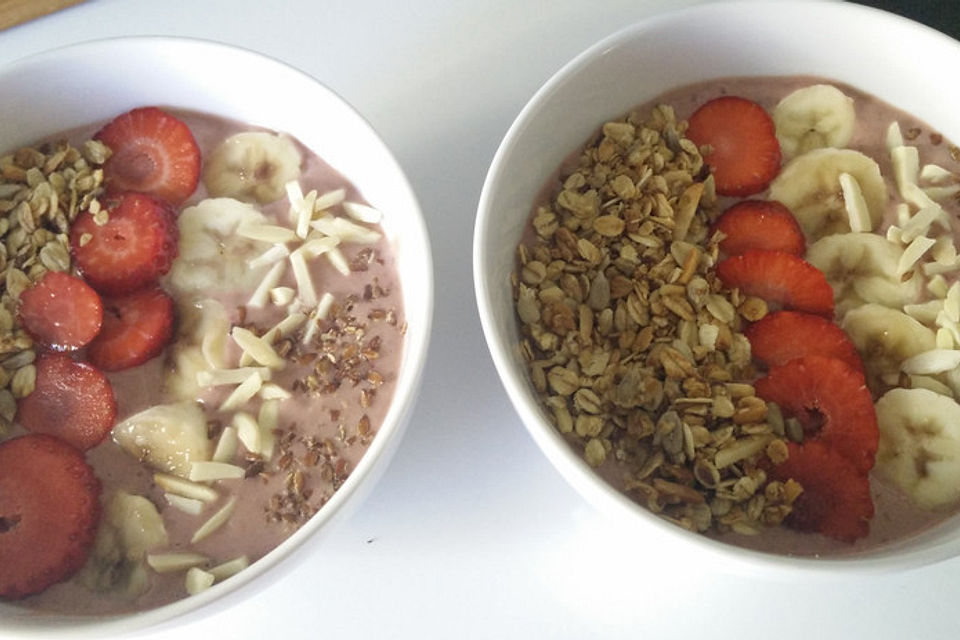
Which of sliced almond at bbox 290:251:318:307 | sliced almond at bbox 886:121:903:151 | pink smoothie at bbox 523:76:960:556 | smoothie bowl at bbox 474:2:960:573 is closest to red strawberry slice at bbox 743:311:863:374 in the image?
smoothie bowl at bbox 474:2:960:573

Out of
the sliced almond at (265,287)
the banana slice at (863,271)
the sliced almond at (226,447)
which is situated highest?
the banana slice at (863,271)

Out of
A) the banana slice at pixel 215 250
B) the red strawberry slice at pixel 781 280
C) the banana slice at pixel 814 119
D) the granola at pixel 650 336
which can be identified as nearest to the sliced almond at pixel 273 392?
the banana slice at pixel 215 250

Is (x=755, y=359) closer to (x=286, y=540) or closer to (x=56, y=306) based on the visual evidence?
(x=286, y=540)

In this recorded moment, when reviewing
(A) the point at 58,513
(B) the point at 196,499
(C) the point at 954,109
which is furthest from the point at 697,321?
(A) the point at 58,513

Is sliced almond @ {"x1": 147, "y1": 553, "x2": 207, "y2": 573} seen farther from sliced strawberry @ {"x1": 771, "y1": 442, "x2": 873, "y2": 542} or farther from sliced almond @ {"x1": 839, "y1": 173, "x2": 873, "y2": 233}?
sliced almond @ {"x1": 839, "y1": 173, "x2": 873, "y2": 233}

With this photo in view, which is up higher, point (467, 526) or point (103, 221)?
point (103, 221)

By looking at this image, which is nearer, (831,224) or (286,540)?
(286,540)

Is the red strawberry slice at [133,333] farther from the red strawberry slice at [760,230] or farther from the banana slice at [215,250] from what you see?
the red strawberry slice at [760,230]
